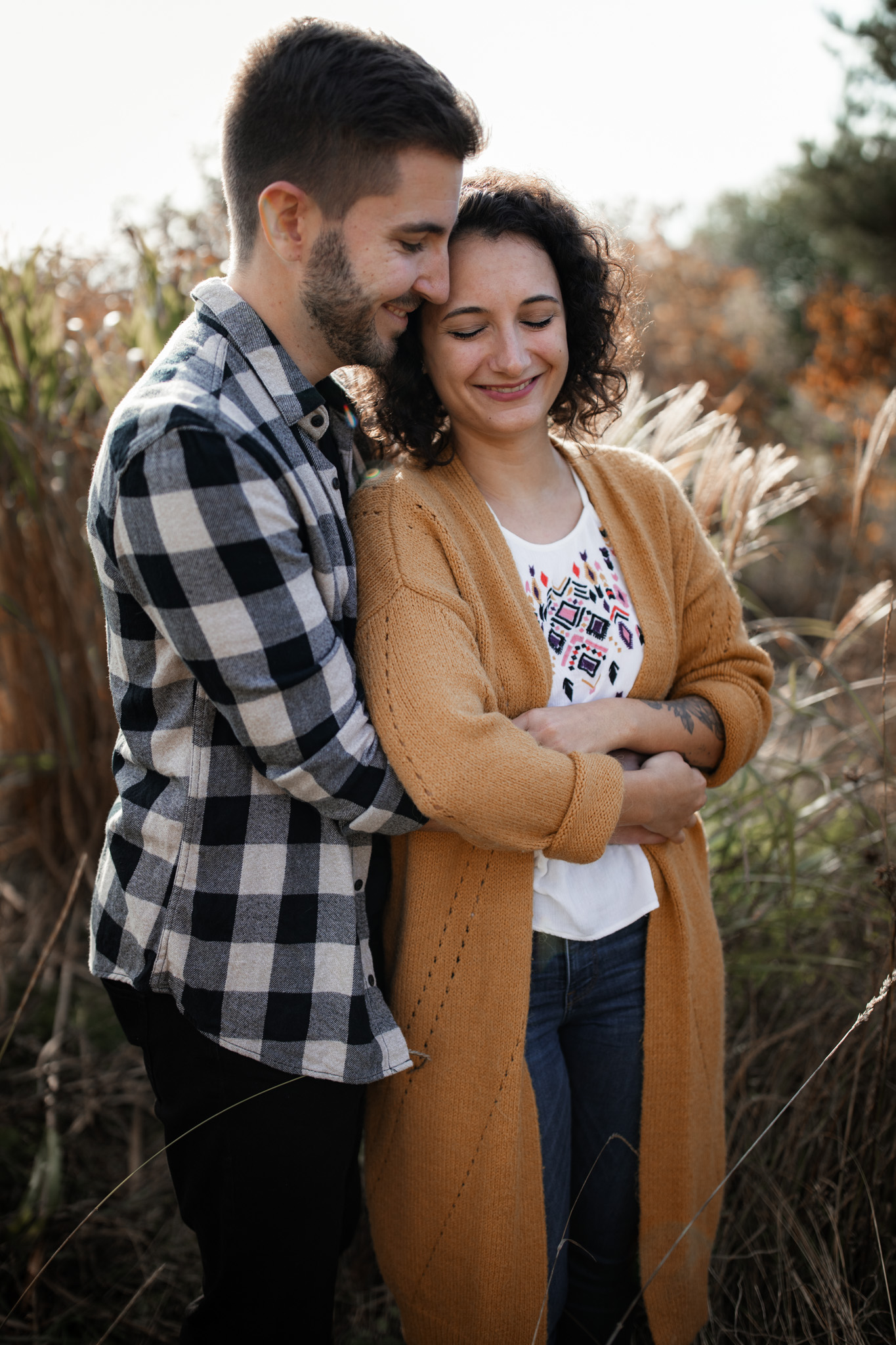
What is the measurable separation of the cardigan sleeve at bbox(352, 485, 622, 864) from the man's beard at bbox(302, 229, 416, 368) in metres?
0.26

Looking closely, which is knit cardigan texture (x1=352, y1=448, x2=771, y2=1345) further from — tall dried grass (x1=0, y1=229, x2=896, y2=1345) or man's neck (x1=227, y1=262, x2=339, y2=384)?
tall dried grass (x1=0, y1=229, x2=896, y2=1345)

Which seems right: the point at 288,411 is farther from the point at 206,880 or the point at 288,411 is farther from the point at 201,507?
the point at 206,880

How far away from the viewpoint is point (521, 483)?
161 cm

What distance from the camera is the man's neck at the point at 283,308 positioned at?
1.29 meters

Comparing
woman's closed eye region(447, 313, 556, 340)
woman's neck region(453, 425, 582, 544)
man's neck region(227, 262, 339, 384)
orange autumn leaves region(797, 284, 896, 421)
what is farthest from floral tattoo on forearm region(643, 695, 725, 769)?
orange autumn leaves region(797, 284, 896, 421)

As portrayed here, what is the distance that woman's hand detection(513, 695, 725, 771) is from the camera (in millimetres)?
1401

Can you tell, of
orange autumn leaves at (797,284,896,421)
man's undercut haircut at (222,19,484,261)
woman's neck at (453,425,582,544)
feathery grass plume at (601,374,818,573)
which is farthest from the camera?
orange autumn leaves at (797,284,896,421)

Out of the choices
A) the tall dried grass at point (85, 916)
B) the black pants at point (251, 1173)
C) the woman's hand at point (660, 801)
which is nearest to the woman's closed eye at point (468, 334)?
the woman's hand at point (660, 801)

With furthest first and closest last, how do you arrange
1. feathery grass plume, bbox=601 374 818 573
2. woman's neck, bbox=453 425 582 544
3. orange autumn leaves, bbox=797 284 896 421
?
orange autumn leaves, bbox=797 284 896 421, feathery grass plume, bbox=601 374 818 573, woman's neck, bbox=453 425 582 544

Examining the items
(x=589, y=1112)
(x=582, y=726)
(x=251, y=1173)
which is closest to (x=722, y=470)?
(x=582, y=726)

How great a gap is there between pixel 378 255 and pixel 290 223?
0.44 ft

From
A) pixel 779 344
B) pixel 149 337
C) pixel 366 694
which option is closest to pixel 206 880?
pixel 366 694

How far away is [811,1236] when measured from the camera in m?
1.85

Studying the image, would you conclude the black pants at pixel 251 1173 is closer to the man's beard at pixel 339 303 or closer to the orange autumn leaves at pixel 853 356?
the man's beard at pixel 339 303
